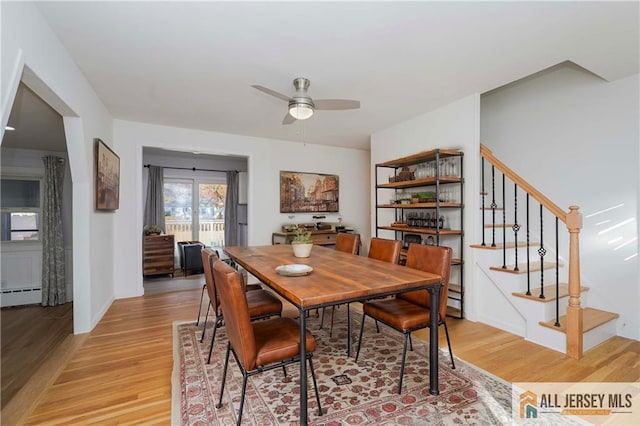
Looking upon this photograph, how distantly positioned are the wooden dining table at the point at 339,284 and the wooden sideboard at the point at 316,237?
2.54 meters

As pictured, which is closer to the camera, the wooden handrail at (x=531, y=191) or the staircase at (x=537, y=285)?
the staircase at (x=537, y=285)

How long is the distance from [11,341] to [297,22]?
4.03m

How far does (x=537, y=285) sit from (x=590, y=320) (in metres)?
0.48

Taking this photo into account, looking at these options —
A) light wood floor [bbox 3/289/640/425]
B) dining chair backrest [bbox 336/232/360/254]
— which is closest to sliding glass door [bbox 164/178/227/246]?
light wood floor [bbox 3/289/640/425]

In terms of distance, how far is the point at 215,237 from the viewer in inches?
292

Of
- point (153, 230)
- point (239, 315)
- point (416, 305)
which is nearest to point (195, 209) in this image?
point (153, 230)

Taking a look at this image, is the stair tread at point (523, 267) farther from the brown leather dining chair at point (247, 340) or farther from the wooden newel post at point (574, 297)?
the brown leather dining chair at point (247, 340)

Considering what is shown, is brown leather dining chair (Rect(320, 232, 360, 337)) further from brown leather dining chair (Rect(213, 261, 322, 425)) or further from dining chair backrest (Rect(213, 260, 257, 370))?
dining chair backrest (Rect(213, 260, 257, 370))

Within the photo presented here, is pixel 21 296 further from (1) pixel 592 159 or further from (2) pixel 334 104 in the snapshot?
(1) pixel 592 159

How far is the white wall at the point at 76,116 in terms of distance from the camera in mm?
1638

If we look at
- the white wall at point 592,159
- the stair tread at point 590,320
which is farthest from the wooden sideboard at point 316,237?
the stair tread at point 590,320

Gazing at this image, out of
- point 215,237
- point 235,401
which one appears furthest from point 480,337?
point 215,237

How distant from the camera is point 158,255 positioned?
5.95 m

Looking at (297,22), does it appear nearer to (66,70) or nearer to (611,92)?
(66,70)
